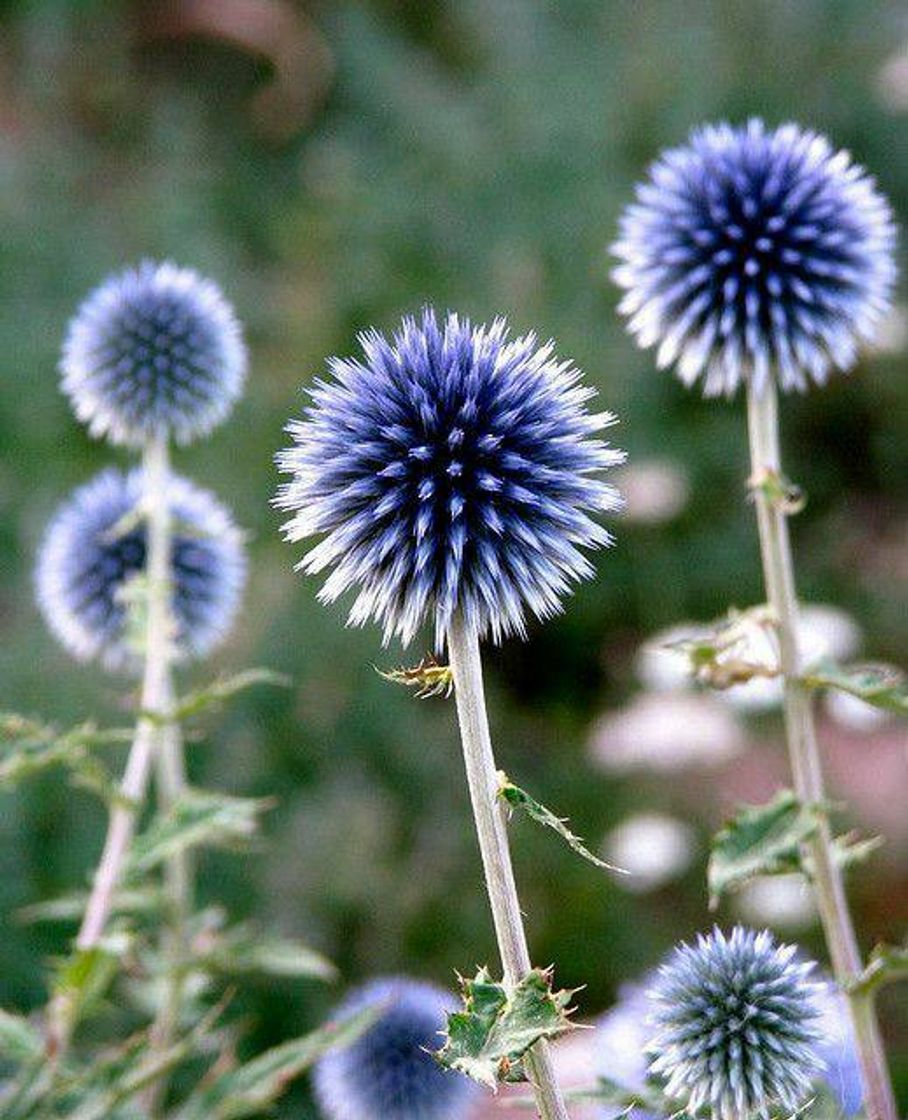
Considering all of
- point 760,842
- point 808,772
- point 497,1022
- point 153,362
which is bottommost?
point 497,1022

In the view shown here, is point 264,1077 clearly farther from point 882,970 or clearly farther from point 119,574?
point 119,574

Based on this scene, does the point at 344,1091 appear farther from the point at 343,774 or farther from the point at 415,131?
the point at 415,131

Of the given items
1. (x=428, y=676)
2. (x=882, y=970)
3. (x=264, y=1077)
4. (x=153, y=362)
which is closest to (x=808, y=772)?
(x=882, y=970)

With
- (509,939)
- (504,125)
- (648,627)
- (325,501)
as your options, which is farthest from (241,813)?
(504,125)

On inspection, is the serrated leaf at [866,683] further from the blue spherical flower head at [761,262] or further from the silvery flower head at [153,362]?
the silvery flower head at [153,362]

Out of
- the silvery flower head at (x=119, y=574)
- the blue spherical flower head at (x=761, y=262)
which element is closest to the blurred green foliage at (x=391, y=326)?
the silvery flower head at (x=119, y=574)

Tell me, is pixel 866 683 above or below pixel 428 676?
above

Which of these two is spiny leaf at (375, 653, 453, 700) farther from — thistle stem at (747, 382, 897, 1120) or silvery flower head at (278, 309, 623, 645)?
thistle stem at (747, 382, 897, 1120)

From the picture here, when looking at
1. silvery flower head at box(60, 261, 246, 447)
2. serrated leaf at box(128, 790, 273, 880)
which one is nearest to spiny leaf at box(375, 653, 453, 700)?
serrated leaf at box(128, 790, 273, 880)
